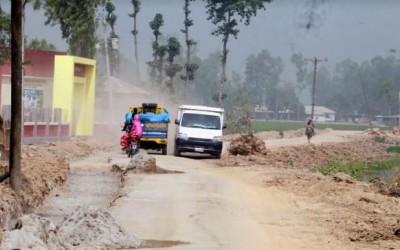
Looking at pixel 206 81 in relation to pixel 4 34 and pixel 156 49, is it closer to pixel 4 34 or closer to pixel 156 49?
pixel 156 49

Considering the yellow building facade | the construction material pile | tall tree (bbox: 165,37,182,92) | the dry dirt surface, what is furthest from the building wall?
tall tree (bbox: 165,37,182,92)

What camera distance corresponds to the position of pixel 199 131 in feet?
117

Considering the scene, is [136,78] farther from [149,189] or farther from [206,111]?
[149,189]

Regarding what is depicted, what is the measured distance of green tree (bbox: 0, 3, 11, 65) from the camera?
29531mm

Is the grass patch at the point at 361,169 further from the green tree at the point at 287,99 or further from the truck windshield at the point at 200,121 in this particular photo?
the green tree at the point at 287,99

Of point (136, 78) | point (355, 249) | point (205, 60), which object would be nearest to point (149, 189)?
point (355, 249)

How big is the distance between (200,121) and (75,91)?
1454cm

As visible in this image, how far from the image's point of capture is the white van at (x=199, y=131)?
117 ft

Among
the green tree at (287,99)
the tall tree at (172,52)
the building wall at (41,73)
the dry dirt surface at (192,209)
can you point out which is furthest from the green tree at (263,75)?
the dry dirt surface at (192,209)

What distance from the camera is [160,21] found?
269 ft

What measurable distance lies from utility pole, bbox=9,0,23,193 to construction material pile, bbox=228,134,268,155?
22555 mm

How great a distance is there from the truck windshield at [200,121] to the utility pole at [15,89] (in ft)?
64.5

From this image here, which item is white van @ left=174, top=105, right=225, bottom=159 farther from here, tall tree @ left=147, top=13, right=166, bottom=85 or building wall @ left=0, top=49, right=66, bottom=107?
tall tree @ left=147, top=13, right=166, bottom=85

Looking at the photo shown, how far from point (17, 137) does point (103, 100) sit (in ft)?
217
